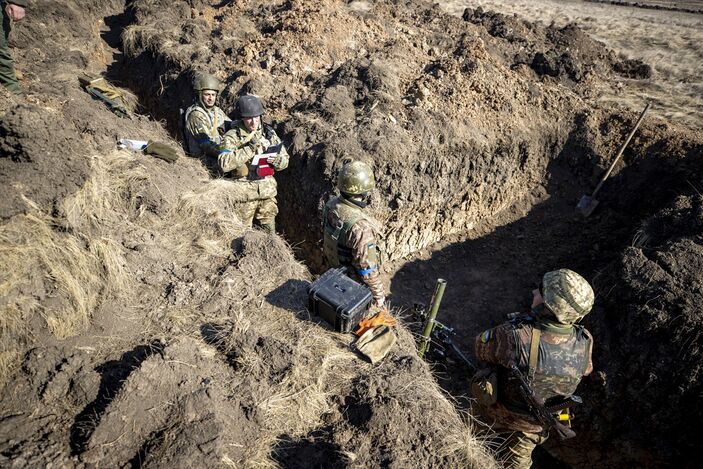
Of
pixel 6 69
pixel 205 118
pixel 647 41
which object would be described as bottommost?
pixel 205 118

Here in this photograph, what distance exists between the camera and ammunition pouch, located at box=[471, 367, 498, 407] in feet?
12.1

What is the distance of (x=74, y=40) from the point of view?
8.66 meters

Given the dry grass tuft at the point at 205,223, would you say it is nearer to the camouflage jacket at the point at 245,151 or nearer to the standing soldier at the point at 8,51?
the camouflage jacket at the point at 245,151

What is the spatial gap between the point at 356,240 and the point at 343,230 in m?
0.20

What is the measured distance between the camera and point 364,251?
3.74m

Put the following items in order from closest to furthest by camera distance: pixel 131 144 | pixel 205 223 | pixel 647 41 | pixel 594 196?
1. pixel 205 223
2. pixel 131 144
3. pixel 594 196
4. pixel 647 41

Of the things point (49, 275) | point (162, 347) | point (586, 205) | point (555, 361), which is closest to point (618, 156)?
point (586, 205)

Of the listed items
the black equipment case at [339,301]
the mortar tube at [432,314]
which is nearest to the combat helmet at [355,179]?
the black equipment case at [339,301]

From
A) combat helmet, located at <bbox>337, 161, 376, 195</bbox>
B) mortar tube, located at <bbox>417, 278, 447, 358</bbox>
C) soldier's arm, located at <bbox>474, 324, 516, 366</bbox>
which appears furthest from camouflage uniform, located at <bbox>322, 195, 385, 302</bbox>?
soldier's arm, located at <bbox>474, 324, 516, 366</bbox>

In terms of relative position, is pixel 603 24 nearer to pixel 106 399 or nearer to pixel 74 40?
pixel 74 40

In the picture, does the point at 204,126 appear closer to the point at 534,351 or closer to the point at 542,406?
the point at 534,351

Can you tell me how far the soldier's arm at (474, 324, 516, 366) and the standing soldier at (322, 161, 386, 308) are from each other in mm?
1049

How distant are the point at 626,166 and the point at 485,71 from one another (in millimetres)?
3425

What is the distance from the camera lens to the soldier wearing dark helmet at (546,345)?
3.16 meters
